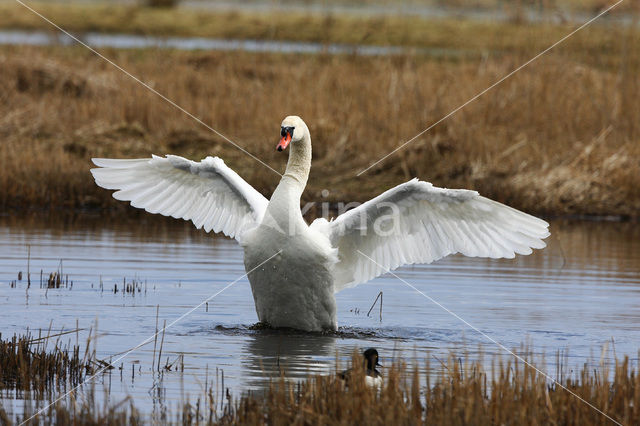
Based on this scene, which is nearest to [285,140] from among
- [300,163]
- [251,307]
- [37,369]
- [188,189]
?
[300,163]

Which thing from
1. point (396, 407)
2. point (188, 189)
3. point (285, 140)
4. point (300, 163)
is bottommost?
point (396, 407)

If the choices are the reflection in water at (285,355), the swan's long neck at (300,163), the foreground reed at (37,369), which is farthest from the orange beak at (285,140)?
the foreground reed at (37,369)

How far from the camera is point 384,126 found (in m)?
18.3

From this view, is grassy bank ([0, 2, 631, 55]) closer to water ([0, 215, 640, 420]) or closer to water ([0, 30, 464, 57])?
water ([0, 30, 464, 57])

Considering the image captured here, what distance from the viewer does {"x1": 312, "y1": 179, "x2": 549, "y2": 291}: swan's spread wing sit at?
8.30 m

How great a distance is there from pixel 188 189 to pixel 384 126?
915cm

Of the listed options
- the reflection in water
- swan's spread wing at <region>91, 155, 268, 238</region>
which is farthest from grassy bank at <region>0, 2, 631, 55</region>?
the reflection in water

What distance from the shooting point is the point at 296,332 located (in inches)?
347

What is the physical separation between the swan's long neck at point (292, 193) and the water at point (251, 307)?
912 mm

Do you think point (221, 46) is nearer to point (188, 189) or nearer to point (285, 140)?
point (188, 189)

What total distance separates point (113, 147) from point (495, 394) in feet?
41.9

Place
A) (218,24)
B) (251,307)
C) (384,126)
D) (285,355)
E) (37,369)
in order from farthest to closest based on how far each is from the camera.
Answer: (218,24) → (384,126) → (251,307) → (285,355) → (37,369)

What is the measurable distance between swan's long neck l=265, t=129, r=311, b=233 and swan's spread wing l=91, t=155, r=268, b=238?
17.0 inches

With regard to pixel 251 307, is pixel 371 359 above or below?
below
